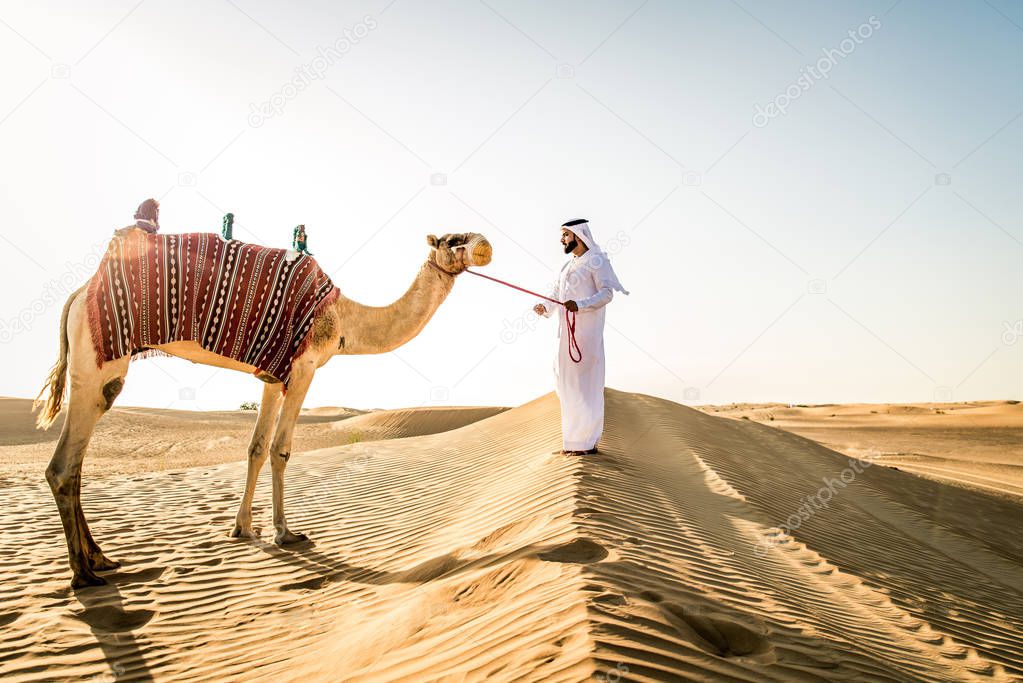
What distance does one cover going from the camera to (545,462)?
8625 millimetres

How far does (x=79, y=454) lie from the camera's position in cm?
580

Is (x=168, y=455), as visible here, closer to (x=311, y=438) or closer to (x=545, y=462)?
(x=311, y=438)

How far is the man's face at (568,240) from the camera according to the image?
8.83 meters

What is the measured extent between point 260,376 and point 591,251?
172 inches

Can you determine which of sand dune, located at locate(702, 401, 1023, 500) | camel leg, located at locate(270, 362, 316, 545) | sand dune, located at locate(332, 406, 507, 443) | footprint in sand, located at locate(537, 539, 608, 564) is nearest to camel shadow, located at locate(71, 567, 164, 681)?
camel leg, located at locate(270, 362, 316, 545)

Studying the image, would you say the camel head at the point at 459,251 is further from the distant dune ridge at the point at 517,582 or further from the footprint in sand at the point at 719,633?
the footprint in sand at the point at 719,633

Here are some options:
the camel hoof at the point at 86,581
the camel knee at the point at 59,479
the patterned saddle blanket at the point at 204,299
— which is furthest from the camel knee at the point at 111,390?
the camel hoof at the point at 86,581

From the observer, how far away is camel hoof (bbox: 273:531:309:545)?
6.75m

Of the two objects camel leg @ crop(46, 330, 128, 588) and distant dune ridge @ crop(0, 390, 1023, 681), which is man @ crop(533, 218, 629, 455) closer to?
distant dune ridge @ crop(0, 390, 1023, 681)

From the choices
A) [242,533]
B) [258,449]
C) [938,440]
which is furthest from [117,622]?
[938,440]

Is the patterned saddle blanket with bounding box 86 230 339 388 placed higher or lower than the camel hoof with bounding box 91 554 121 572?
higher

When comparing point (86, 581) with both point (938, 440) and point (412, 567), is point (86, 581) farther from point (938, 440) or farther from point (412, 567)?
point (938, 440)

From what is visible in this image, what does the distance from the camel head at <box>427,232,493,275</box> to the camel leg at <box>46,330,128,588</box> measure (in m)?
3.17

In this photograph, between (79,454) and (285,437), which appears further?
(285,437)
